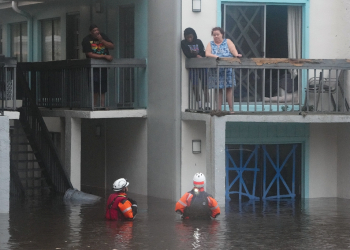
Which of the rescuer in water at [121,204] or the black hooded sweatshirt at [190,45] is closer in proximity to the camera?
the rescuer in water at [121,204]

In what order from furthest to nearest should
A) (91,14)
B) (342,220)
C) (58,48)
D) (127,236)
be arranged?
(58,48), (91,14), (342,220), (127,236)

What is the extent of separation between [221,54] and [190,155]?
2.33m

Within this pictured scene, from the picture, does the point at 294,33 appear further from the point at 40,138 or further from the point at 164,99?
the point at 40,138

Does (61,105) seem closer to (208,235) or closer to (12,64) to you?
(12,64)

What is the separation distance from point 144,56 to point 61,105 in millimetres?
2320

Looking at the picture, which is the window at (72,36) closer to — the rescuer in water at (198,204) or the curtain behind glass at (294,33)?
the curtain behind glass at (294,33)

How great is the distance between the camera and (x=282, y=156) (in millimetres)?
18703

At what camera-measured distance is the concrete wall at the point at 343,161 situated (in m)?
18.3

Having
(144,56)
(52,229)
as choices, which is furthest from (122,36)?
(52,229)

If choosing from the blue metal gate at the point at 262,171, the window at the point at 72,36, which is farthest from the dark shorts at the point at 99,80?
the window at the point at 72,36

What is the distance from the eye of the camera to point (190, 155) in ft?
57.7

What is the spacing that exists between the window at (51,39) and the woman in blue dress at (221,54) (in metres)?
6.75

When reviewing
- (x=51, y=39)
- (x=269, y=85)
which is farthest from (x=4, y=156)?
(x=51, y=39)

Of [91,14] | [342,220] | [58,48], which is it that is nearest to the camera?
[342,220]
